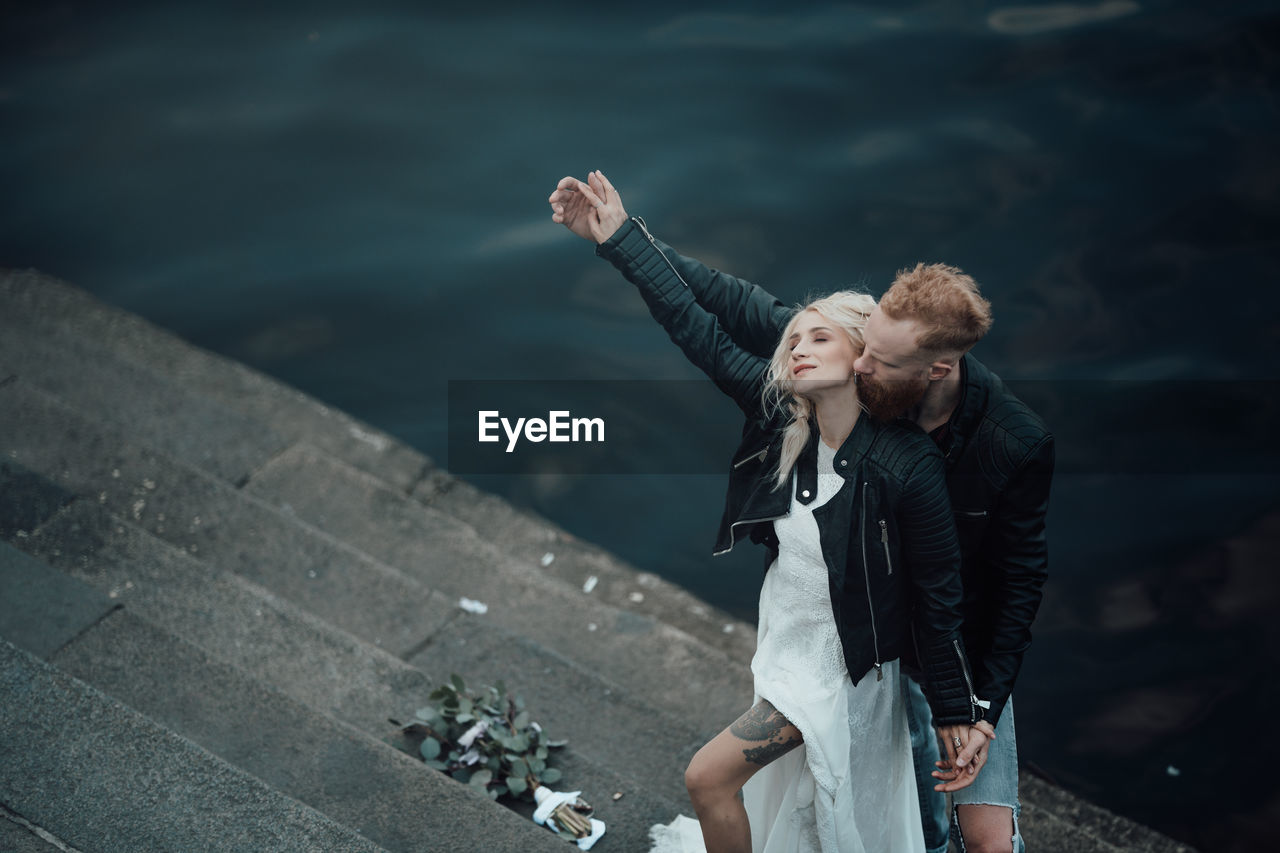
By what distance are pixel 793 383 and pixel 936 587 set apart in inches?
25.8

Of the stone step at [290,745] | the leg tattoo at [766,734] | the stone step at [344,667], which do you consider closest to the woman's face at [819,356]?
the leg tattoo at [766,734]

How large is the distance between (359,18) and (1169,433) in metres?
7.09

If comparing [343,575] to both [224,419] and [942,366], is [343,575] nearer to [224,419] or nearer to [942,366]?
[224,419]

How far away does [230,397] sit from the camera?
6352 millimetres

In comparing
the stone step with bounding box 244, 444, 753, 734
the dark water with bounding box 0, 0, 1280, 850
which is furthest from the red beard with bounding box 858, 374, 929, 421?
the dark water with bounding box 0, 0, 1280, 850

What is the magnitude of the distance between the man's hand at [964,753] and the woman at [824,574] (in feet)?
0.05

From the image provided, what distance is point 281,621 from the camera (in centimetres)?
417

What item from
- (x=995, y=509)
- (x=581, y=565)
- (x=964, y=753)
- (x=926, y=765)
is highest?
(x=995, y=509)

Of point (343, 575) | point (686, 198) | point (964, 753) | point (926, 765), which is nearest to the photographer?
point (964, 753)

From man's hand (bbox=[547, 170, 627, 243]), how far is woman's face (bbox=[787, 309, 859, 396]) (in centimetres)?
63

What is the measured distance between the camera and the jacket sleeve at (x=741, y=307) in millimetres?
3359

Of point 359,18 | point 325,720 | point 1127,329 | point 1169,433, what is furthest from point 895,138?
point 325,720

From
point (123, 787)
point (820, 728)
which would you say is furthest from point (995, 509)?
point (123, 787)

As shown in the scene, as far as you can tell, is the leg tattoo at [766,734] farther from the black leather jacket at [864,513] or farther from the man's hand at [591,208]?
the man's hand at [591,208]
